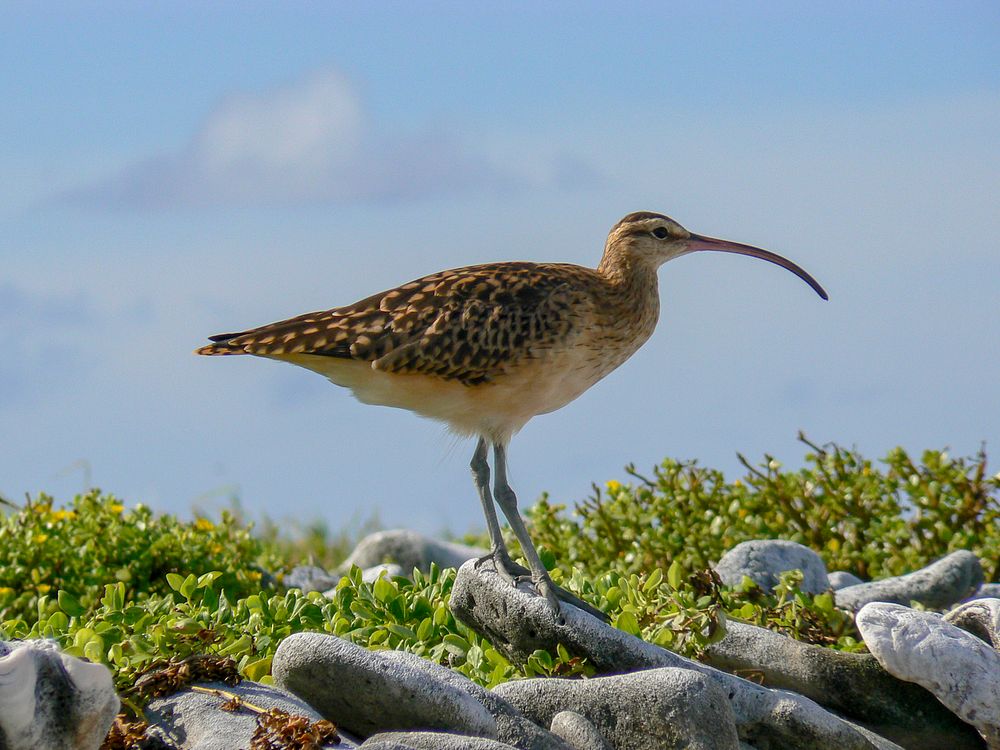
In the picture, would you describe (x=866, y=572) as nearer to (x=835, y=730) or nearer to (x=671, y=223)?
(x=671, y=223)

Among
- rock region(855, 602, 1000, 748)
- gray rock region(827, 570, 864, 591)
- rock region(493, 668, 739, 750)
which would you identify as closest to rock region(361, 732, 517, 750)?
rock region(493, 668, 739, 750)

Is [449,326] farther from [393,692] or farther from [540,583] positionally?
[393,692]

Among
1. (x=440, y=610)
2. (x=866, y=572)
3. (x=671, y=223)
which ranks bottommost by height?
(x=440, y=610)

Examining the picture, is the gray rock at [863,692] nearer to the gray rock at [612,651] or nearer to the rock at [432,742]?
the gray rock at [612,651]

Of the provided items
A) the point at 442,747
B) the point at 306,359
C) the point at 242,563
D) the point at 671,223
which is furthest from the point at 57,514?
the point at 442,747

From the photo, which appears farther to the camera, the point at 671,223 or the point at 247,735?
the point at 671,223

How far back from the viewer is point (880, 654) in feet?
23.0

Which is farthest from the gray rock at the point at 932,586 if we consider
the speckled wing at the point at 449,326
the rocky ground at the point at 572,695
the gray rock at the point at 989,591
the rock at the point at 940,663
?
the speckled wing at the point at 449,326

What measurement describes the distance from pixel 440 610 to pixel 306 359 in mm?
1798

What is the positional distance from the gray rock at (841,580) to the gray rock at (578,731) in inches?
174

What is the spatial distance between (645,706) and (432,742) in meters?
1.10

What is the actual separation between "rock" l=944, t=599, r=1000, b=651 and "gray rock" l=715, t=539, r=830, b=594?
1.45 m

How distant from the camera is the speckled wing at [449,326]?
7852mm

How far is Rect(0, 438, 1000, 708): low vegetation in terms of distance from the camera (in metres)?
7.63
